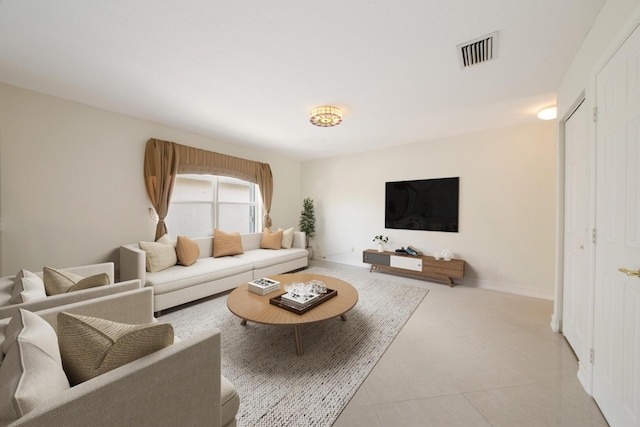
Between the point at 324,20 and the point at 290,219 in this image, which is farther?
the point at 290,219

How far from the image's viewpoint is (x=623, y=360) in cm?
119

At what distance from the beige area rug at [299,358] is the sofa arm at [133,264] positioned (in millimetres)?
562

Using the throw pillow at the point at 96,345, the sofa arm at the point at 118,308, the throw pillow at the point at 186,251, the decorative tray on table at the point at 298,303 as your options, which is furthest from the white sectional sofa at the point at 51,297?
the throw pillow at the point at 186,251

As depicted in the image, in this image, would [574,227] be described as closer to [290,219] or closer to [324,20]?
[324,20]

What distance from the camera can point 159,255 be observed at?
3.01 metres

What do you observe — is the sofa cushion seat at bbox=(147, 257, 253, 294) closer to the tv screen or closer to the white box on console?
the white box on console

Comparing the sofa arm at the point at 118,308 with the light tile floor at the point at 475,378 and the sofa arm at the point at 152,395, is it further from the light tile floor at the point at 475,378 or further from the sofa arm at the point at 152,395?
the light tile floor at the point at 475,378

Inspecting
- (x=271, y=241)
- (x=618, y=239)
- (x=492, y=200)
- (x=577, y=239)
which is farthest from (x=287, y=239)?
(x=618, y=239)

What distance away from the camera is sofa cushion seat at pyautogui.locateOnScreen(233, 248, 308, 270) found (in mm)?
3705

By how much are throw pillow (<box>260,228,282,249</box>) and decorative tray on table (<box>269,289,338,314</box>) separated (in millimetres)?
2319

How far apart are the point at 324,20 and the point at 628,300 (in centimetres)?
232

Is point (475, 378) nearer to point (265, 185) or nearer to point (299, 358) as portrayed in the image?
point (299, 358)

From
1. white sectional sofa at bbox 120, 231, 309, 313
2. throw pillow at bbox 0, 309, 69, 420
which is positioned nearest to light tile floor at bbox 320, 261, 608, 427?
throw pillow at bbox 0, 309, 69, 420

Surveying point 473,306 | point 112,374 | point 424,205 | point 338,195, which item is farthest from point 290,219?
point 112,374
